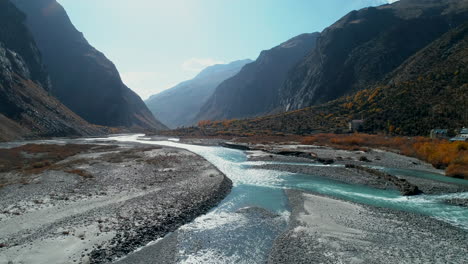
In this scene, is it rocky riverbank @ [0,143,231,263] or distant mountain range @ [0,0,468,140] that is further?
A: distant mountain range @ [0,0,468,140]

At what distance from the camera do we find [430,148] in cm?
4475

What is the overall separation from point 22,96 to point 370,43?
17556cm

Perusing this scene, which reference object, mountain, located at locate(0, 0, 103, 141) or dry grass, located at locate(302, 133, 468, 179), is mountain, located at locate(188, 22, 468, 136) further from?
mountain, located at locate(0, 0, 103, 141)

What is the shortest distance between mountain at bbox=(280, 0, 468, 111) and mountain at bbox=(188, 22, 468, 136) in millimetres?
24121

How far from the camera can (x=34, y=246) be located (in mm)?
14422

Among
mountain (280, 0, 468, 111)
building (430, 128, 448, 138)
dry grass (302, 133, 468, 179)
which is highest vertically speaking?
mountain (280, 0, 468, 111)

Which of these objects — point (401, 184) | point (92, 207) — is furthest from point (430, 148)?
point (92, 207)

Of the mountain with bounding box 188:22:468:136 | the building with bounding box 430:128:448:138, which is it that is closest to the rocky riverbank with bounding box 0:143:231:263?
the building with bounding box 430:128:448:138

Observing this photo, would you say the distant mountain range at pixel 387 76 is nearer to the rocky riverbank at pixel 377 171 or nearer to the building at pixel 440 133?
the building at pixel 440 133

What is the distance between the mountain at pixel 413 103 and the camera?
65.3 metres

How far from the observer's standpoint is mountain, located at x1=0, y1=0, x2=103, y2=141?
8925cm

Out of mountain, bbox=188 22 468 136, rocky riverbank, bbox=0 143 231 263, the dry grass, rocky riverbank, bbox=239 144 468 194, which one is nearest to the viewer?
rocky riverbank, bbox=0 143 231 263

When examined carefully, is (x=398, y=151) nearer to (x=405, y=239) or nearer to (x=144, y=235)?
(x=405, y=239)

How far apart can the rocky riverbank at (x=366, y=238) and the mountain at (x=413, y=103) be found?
55.9m
